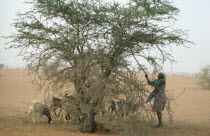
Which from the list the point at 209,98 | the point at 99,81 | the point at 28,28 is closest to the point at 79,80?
the point at 99,81

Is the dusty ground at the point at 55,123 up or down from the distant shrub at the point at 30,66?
down

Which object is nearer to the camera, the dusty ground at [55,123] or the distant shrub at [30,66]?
the dusty ground at [55,123]

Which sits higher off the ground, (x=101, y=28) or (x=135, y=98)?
(x=101, y=28)

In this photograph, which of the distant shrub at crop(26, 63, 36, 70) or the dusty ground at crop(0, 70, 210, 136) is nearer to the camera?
the dusty ground at crop(0, 70, 210, 136)

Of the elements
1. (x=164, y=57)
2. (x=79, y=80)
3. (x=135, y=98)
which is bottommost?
(x=135, y=98)

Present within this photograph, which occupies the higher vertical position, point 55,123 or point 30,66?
point 30,66

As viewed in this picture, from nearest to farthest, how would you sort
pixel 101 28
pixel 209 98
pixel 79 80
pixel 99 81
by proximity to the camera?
pixel 99 81 < pixel 79 80 < pixel 101 28 < pixel 209 98

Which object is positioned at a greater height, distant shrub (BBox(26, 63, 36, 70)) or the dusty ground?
distant shrub (BBox(26, 63, 36, 70))

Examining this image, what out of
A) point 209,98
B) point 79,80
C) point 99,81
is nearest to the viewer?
point 99,81

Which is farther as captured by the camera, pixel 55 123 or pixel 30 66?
pixel 55 123

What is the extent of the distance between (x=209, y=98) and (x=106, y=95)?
18.1 m

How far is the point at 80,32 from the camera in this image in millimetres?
9797

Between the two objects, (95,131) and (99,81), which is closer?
(99,81)

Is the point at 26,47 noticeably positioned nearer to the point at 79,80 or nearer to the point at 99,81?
the point at 79,80
